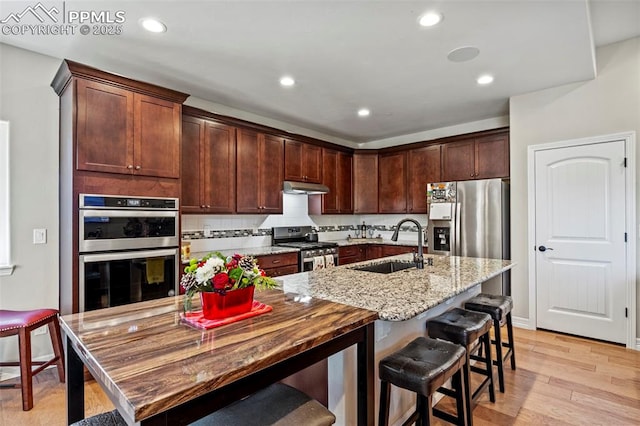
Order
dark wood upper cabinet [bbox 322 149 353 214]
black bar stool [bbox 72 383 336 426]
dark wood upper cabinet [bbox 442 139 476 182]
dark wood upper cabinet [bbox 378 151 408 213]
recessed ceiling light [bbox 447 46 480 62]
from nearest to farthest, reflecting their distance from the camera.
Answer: black bar stool [bbox 72 383 336 426] < recessed ceiling light [bbox 447 46 480 62] < dark wood upper cabinet [bbox 442 139 476 182] < dark wood upper cabinet [bbox 322 149 353 214] < dark wood upper cabinet [bbox 378 151 408 213]

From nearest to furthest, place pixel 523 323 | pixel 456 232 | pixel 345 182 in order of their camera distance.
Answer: pixel 523 323 < pixel 456 232 < pixel 345 182

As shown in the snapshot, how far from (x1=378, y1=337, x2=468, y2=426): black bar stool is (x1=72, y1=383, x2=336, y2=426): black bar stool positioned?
0.45m

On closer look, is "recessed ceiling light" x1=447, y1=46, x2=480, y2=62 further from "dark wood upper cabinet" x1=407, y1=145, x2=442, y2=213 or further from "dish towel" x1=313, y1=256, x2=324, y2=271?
"dish towel" x1=313, y1=256, x2=324, y2=271

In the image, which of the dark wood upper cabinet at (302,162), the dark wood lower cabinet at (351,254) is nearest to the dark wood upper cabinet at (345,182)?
the dark wood upper cabinet at (302,162)

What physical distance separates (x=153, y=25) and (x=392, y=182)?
389 cm

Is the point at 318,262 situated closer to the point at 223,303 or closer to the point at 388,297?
the point at 388,297

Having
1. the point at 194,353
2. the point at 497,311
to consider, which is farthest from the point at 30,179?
the point at 497,311

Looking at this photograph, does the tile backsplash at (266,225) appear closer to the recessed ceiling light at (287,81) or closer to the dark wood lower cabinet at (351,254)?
the dark wood lower cabinet at (351,254)

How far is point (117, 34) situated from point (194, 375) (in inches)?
103

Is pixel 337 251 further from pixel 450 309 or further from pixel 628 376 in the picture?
pixel 628 376

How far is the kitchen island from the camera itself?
5.27 feet

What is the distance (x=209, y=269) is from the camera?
51.1 inches

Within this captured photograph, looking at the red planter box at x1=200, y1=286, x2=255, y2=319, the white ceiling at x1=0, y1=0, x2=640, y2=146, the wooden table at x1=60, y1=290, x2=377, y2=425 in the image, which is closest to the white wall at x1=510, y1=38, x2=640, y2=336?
the white ceiling at x1=0, y1=0, x2=640, y2=146

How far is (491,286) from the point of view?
3957 mm
